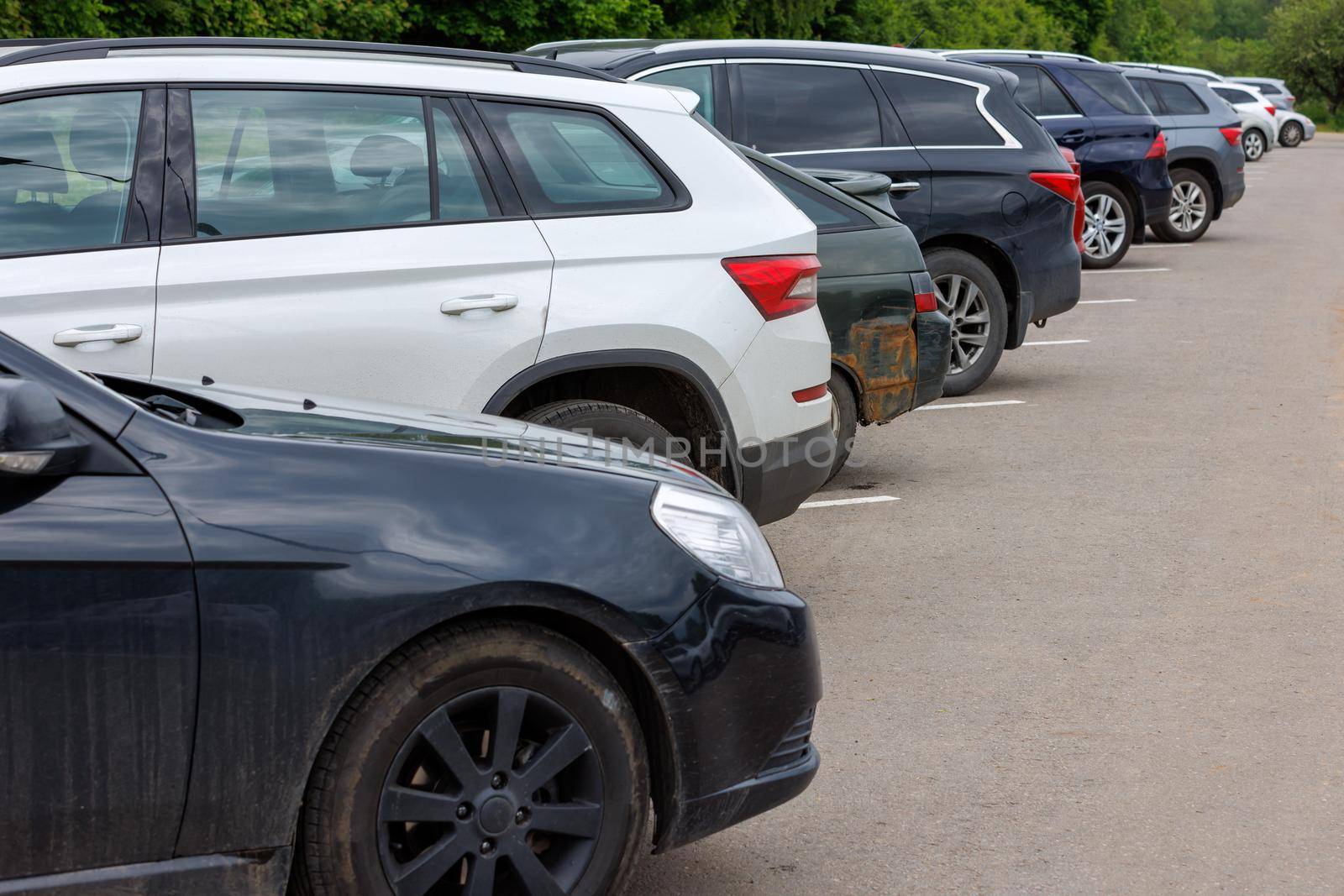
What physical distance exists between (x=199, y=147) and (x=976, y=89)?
21.0ft

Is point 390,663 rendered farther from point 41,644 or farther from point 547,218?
point 547,218

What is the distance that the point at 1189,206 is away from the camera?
1998cm

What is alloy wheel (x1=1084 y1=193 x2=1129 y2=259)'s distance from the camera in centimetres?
1700

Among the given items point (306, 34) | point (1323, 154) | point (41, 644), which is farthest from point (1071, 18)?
point (41, 644)

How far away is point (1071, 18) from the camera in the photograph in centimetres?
6141

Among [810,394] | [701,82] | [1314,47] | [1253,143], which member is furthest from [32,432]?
[1314,47]


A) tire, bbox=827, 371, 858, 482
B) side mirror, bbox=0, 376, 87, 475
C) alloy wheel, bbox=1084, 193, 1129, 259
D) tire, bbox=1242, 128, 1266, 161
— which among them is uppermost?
side mirror, bbox=0, 376, 87, 475

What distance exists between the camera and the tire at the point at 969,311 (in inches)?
382

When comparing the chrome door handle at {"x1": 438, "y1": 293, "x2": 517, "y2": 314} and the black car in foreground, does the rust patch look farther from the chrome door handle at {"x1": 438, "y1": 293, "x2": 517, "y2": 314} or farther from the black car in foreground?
the black car in foreground

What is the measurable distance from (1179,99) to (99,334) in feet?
56.9

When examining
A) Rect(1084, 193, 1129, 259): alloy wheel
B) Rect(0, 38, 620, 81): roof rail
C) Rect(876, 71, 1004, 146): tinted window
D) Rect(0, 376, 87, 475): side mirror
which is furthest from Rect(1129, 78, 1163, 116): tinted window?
Rect(0, 376, 87, 475): side mirror

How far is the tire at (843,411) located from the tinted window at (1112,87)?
10027mm

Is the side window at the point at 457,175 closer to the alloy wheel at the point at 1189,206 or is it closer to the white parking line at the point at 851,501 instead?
the white parking line at the point at 851,501

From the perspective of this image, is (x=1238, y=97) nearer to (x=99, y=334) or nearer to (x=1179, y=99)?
(x=1179, y=99)
